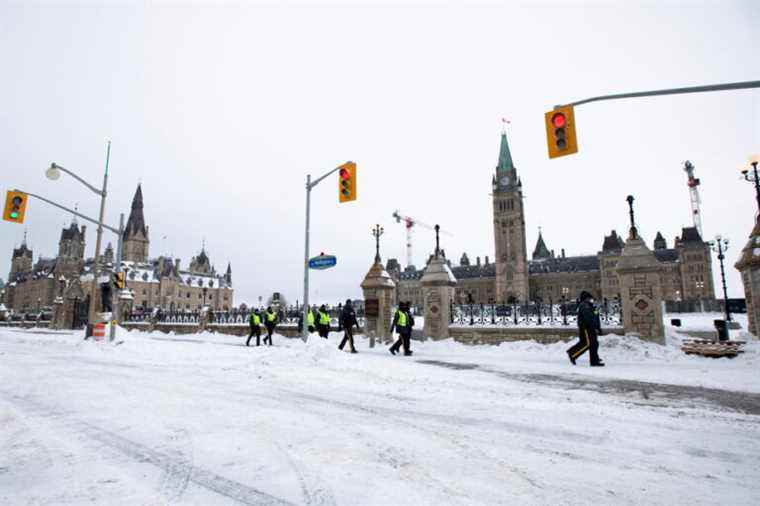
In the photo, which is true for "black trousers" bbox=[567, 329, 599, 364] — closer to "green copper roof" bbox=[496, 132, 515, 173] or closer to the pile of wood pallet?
the pile of wood pallet

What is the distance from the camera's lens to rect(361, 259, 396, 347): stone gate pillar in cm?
1844

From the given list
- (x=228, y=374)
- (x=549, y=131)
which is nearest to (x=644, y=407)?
(x=549, y=131)

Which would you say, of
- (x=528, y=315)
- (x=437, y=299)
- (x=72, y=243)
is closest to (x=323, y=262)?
(x=437, y=299)

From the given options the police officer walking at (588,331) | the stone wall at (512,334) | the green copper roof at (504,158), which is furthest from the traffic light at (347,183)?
the green copper roof at (504,158)

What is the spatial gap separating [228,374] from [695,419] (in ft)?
27.2

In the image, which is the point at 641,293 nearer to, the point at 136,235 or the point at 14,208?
the point at 14,208

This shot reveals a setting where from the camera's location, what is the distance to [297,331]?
2231 cm

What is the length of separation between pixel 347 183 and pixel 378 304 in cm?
653

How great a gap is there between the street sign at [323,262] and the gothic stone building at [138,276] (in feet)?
299

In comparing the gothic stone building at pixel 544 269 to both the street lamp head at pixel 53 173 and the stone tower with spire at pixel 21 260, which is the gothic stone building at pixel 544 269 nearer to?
the street lamp head at pixel 53 173

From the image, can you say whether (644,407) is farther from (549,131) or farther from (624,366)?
(549,131)

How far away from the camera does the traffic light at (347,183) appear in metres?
14.2

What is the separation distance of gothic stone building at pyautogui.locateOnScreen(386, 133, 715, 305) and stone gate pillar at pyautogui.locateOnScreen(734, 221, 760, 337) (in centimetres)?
7052

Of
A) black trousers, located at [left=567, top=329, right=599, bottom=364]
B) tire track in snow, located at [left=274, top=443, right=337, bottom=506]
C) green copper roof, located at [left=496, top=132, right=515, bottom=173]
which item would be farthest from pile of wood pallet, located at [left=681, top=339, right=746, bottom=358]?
green copper roof, located at [left=496, top=132, right=515, bottom=173]
